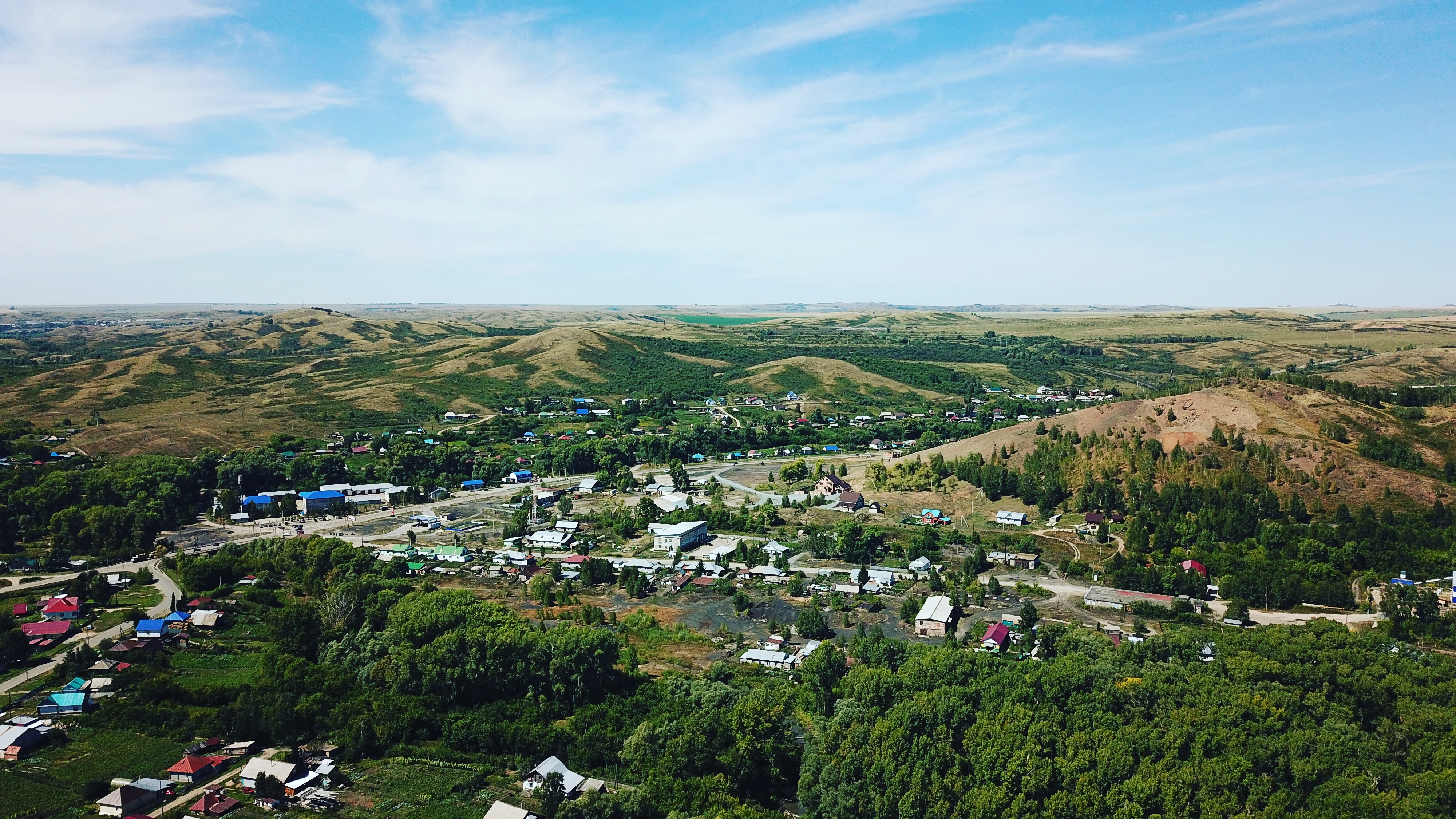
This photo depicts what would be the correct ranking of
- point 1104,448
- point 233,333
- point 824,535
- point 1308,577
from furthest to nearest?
point 233,333
point 1104,448
point 824,535
point 1308,577

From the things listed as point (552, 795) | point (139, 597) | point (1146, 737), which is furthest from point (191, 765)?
point (1146, 737)

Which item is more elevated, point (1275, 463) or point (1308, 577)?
point (1275, 463)

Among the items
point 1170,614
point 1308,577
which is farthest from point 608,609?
point 1308,577

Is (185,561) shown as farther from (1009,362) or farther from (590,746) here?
(1009,362)

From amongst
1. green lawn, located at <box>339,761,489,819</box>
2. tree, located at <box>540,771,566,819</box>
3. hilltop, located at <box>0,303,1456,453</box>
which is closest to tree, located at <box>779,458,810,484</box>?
hilltop, located at <box>0,303,1456,453</box>

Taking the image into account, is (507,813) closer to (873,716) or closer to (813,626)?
(873,716)

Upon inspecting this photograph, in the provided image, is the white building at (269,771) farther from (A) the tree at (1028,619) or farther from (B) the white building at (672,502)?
(B) the white building at (672,502)
